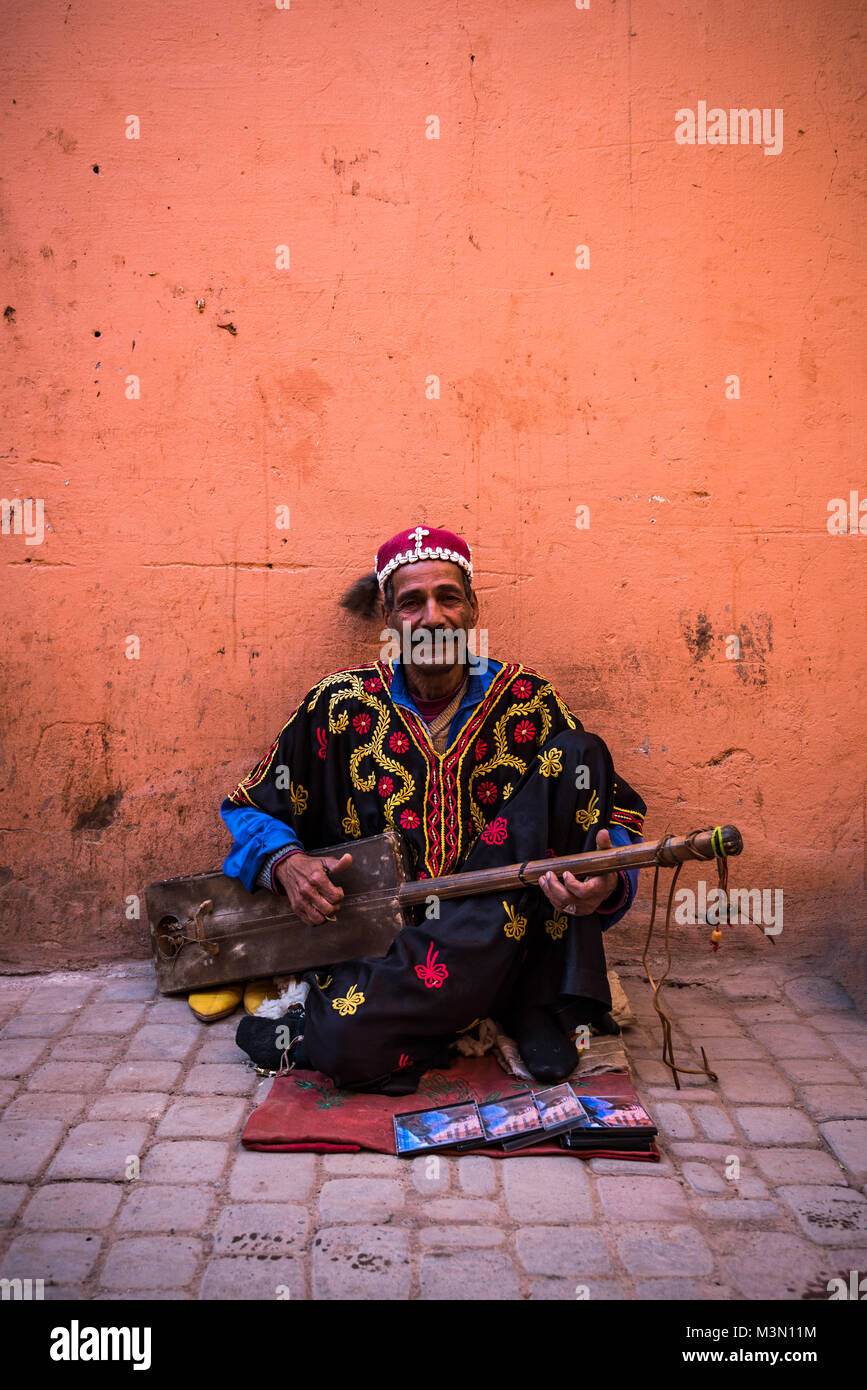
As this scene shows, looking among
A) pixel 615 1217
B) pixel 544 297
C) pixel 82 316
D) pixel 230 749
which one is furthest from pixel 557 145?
pixel 615 1217

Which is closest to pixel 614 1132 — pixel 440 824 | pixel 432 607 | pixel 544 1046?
pixel 544 1046

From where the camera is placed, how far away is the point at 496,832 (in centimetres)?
297

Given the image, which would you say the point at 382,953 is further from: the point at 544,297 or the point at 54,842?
the point at 544,297

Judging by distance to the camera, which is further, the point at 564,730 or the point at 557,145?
the point at 557,145

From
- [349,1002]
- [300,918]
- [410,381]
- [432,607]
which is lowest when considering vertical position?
[349,1002]

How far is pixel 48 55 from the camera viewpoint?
348cm

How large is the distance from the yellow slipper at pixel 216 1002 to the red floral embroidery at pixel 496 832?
3.35 ft

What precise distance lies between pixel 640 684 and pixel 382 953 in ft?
4.55

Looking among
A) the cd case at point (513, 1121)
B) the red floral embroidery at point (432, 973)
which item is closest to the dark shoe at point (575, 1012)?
the cd case at point (513, 1121)

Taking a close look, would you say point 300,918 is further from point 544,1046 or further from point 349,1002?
point 544,1046

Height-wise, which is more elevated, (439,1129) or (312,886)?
(312,886)

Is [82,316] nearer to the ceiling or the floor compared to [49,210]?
nearer to the floor

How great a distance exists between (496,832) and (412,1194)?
1.06 m
